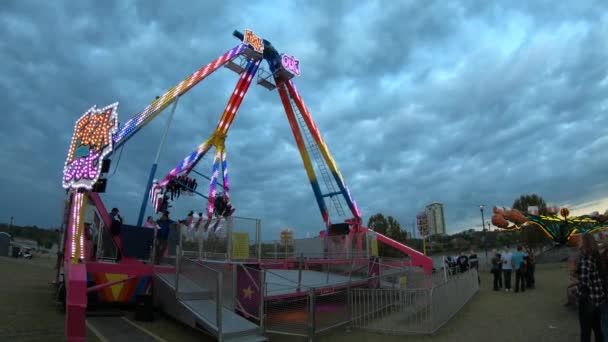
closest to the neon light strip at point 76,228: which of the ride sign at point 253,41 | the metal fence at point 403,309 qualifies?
the metal fence at point 403,309

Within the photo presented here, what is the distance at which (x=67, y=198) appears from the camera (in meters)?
13.7

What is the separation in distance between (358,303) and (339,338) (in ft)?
3.86

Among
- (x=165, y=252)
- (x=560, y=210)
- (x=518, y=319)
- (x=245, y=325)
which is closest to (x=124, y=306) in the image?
(x=165, y=252)

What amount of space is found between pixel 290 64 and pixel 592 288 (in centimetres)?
1944

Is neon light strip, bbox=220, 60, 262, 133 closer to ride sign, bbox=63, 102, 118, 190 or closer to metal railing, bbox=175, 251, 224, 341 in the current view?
ride sign, bbox=63, 102, 118, 190

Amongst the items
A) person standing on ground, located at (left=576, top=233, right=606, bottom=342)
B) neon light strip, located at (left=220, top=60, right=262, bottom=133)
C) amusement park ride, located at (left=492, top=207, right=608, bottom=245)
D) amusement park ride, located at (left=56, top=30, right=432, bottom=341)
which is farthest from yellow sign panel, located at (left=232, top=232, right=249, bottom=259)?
amusement park ride, located at (left=492, top=207, right=608, bottom=245)

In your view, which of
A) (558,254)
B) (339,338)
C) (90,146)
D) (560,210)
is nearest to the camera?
(339,338)

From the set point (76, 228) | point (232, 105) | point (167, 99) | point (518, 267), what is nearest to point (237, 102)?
point (232, 105)

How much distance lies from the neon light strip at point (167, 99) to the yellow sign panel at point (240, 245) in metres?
5.68

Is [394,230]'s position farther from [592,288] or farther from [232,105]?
[592,288]

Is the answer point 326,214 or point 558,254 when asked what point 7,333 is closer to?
point 326,214

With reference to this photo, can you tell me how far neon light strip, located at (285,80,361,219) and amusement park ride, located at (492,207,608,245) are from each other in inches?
497

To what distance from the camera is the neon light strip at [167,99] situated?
15.3 meters

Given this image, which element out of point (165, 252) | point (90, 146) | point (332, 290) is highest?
point (90, 146)
